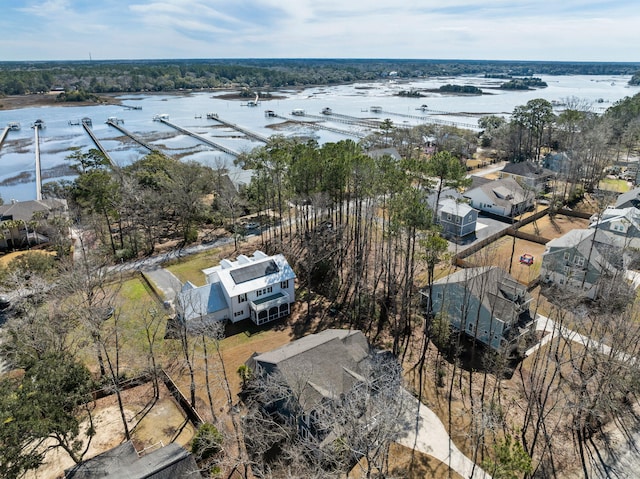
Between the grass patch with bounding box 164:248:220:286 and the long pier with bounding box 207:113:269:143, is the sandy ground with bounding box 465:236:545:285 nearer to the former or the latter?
the grass patch with bounding box 164:248:220:286

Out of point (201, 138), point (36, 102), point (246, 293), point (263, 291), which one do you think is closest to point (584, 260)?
point (263, 291)

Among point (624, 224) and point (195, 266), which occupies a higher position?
point (624, 224)

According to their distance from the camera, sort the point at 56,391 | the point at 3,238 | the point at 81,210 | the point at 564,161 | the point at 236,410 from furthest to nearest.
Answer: the point at 564,161, the point at 81,210, the point at 3,238, the point at 236,410, the point at 56,391

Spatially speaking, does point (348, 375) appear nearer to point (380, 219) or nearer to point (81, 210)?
point (380, 219)

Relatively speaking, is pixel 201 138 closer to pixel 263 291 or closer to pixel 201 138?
pixel 201 138

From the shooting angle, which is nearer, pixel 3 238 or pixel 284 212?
pixel 3 238

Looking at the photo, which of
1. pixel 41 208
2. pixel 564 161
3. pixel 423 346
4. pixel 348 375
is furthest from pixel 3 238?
pixel 564 161

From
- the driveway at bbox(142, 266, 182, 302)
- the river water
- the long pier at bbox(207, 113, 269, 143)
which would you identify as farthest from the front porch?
the long pier at bbox(207, 113, 269, 143)
